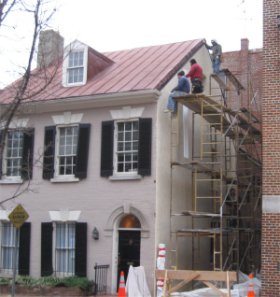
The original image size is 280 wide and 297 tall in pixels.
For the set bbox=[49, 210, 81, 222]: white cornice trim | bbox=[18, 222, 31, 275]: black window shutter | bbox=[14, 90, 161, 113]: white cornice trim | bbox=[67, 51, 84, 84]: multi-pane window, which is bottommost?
bbox=[18, 222, 31, 275]: black window shutter

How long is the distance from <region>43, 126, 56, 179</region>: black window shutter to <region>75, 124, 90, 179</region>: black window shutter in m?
1.12

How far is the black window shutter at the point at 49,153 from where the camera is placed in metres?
20.8

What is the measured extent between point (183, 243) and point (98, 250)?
2.94 meters

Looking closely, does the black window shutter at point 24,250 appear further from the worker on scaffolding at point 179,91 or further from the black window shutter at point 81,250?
the worker on scaffolding at point 179,91

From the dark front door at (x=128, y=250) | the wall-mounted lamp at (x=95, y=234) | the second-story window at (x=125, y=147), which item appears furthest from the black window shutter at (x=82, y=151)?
the dark front door at (x=128, y=250)

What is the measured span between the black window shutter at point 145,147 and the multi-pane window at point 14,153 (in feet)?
16.8

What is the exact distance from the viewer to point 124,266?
19.2 m

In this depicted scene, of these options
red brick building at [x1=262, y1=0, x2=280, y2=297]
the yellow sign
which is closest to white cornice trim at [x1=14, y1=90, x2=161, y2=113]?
red brick building at [x1=262, y1=0, x2=280, y2=297]

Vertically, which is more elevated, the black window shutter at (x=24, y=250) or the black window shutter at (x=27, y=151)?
the black window shutter at (x=27, y=151)

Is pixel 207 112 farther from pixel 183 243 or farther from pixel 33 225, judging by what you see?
pixel 33 225

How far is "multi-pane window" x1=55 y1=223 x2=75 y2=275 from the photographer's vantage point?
20.0 m

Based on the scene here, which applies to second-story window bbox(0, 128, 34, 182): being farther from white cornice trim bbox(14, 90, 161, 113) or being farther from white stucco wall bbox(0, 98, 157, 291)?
white cornice trim bbox(14, 90, 161, 113)

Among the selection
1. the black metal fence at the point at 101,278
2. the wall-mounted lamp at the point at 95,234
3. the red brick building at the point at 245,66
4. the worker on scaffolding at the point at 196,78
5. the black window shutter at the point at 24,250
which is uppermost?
the red brick building at the point at 245,66

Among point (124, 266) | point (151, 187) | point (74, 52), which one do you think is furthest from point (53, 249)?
point (74, 52)
